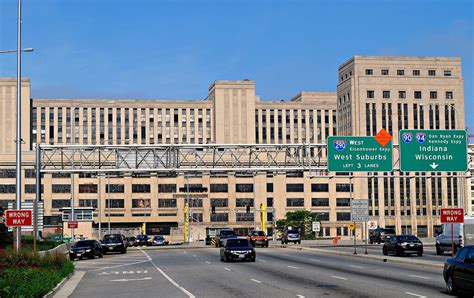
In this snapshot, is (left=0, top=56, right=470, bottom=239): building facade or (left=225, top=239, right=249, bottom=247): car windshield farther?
(left=0, top=56, right=470, bottom=239): building facade

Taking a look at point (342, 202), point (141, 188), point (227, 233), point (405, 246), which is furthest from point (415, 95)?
point (405, 246)

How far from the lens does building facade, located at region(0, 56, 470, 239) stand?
5448 inches

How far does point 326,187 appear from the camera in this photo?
A: 144m

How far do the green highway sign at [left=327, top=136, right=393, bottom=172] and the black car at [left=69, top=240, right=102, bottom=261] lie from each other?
17075 millimetres

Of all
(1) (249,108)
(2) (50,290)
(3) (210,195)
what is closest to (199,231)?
(3) (210,195)

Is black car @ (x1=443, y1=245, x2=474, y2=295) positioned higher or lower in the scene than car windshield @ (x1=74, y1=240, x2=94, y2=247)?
higher

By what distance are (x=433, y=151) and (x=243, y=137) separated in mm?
122070

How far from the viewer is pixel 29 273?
24219 mm

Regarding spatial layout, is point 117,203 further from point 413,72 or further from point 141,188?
point 413,72

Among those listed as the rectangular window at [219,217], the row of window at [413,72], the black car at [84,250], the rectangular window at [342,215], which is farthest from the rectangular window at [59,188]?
the black car at [84,250]

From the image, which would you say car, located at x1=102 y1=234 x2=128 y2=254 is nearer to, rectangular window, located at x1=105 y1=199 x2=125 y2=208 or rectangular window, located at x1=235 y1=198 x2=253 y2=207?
rectangular window, located at x1=105 y1=199 x2=125 y2=208

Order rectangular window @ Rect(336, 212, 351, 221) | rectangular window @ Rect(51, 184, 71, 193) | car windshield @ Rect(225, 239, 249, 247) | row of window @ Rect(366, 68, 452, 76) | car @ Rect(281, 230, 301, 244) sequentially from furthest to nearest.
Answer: row of window @ Rect(366, 68, 452, 76) < rectangular window @ Rect(336, 212, 351, 221) < rectangular window @ Rect(51, 184, 71, 193) < car @ Rect(281, 230, 301, 244) < car windshield @ Rect(225, 239, 249, 247)

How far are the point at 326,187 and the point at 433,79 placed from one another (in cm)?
3288

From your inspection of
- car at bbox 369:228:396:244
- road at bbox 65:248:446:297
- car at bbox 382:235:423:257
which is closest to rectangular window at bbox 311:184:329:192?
car at bbox 369:228:396:244
